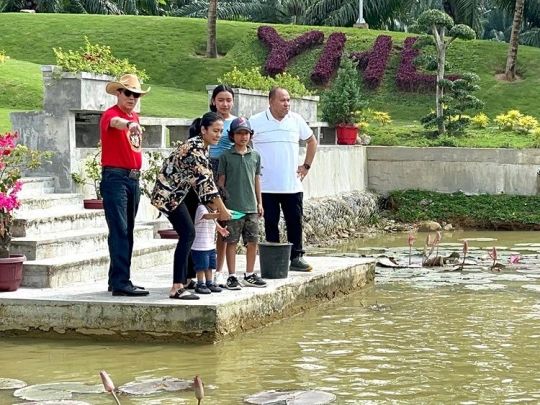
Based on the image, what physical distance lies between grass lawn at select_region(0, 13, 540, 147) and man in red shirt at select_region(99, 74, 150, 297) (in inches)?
591

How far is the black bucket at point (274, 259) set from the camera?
34.7 ft

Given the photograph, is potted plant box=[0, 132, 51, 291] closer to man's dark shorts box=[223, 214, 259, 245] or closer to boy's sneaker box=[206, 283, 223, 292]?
boy's sneaker box=[206, 283, 223, 292]

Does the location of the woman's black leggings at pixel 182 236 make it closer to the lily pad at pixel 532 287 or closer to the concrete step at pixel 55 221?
the concrete step at pixel 55 221

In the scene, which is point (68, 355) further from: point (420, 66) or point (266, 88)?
point (420, 66)

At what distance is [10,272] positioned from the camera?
9516mm

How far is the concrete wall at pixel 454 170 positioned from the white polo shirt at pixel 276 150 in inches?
401

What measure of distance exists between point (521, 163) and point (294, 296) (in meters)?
11.2

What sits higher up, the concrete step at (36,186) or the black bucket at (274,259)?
the concrete step at (36,186)

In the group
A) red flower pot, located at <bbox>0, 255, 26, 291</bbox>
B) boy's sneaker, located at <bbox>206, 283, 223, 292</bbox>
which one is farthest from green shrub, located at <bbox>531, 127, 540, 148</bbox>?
red flower pot, located at <bbox>0, 255, 26, 291</bbox>

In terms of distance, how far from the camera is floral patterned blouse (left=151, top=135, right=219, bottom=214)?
916 cm

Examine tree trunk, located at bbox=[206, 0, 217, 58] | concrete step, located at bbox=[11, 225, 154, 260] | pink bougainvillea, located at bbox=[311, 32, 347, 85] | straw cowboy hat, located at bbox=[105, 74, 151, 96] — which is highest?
tree trunk, located at bbox=[206, 0, 217, 58]

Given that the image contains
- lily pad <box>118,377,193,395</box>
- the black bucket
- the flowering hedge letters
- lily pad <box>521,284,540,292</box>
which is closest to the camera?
lily pad <box>118,377,193,395</box>

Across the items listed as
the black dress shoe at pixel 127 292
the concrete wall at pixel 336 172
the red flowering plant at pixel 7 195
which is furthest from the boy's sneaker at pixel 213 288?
the concrete wall at pixel 336 172

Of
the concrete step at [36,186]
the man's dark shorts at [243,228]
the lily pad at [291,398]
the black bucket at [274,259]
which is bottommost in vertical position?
the lily pad at [291,398]
